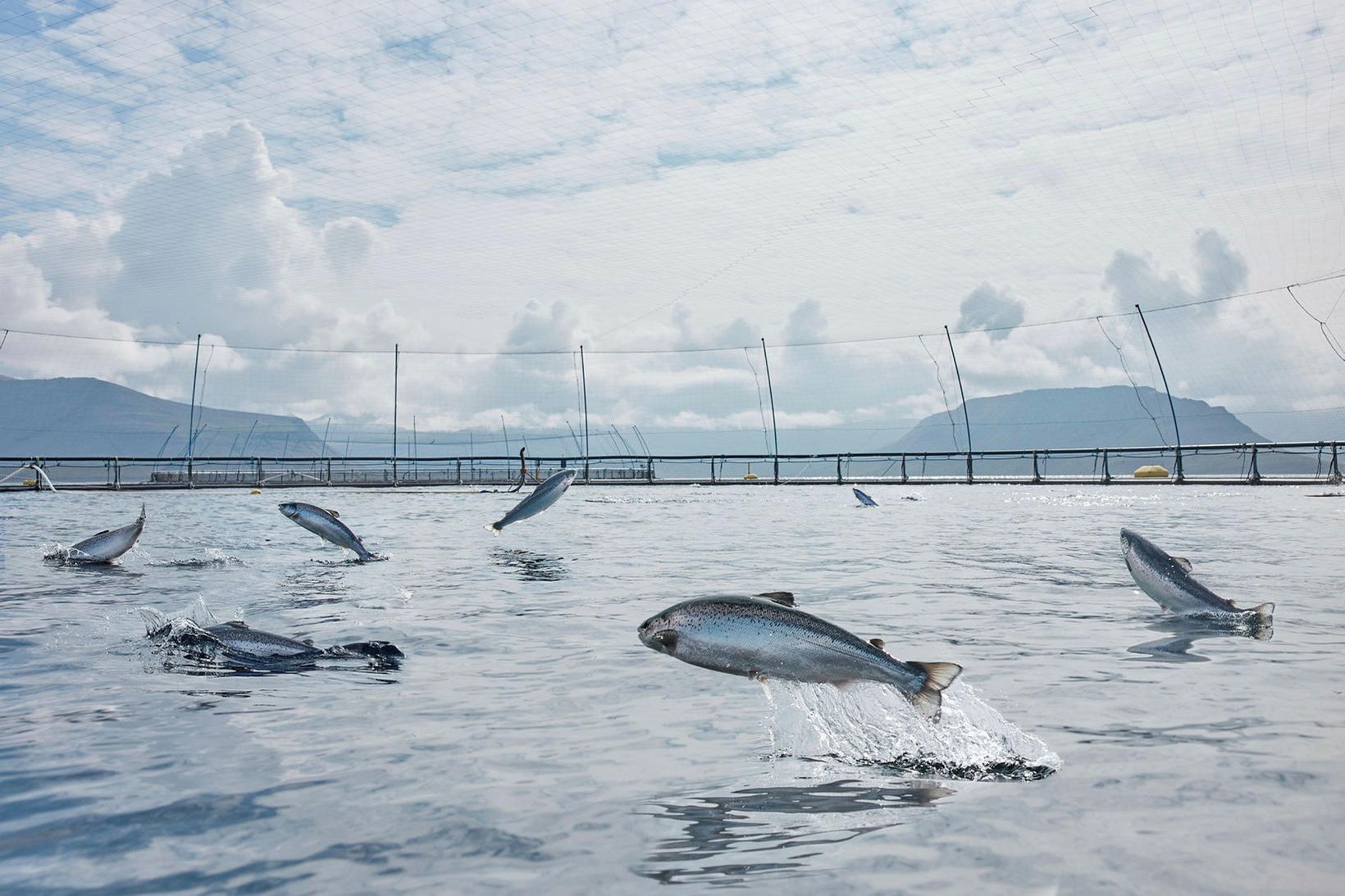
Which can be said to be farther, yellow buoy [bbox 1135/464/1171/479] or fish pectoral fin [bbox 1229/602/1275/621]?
yellow buoy [bbox 1135/464/1171/479]

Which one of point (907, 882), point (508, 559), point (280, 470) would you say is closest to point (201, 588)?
point (508, 559)

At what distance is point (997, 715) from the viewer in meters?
4.08

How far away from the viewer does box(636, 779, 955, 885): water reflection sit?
2.68 meters

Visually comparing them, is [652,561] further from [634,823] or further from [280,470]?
[280,470]

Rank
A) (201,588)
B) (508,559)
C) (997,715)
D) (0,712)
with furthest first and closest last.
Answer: (508,559)
(201,588)
(0,712)
(997,715)

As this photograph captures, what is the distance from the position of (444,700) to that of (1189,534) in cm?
1221

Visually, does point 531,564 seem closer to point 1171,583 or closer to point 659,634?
point 1171,583

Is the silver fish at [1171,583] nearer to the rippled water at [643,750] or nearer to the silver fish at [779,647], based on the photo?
the rippled water at [643,750]

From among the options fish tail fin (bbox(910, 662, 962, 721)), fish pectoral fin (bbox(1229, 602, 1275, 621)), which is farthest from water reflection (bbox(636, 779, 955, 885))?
fish pectoral fin (bbox(1229, 602, 1275, 621))

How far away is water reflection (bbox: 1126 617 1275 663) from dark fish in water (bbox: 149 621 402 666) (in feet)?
13.7

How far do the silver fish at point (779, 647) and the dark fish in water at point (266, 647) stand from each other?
6.73ft

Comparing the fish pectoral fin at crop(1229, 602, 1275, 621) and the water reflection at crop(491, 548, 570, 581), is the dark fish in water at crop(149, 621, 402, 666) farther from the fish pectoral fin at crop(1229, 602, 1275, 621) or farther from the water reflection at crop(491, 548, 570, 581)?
the fish pectoral fin at crop(1229, 602, 1275, 621)

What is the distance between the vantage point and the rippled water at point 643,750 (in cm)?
272

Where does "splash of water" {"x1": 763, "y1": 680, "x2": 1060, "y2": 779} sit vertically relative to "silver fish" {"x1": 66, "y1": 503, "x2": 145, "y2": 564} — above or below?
below
